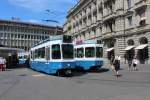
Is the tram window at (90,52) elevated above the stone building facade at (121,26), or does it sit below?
below

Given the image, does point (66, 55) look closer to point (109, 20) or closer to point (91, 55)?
point (91, 55)

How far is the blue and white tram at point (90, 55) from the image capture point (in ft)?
107

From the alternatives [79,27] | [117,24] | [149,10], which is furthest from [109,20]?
[79,27]

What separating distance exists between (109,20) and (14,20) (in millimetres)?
82642

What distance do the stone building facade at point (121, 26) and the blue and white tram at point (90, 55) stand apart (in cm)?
295

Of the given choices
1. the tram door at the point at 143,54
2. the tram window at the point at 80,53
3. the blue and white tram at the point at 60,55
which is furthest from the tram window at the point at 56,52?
the tram door at the point at 143,54

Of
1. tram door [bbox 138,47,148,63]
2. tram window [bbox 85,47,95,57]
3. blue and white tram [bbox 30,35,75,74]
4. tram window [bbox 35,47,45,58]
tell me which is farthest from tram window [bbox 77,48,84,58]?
tram door [bbox 138,47,148,63]

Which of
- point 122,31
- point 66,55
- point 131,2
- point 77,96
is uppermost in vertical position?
point 131,2

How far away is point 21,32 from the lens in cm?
13688

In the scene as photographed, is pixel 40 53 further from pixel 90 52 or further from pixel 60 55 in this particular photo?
pixel 60 55

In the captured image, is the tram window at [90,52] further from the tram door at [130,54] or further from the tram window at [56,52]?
the tram door at [130,54]

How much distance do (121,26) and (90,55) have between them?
81.4 ft

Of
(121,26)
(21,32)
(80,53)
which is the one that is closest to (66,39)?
(80,53)

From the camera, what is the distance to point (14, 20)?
5448 inches
